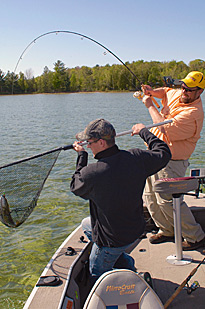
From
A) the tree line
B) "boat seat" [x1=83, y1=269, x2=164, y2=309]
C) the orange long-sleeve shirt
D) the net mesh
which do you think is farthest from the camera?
the tree line

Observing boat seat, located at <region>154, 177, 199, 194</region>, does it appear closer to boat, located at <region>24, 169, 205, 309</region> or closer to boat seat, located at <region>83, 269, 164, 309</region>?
boat, located at <region>24, 169, 205, 309</region>

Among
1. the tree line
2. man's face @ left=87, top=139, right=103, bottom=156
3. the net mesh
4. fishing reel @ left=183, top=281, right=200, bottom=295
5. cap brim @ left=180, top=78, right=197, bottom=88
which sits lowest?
fishing reel @ left=183, top=281, right=200, bottom=295

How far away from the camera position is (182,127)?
11.2 feet

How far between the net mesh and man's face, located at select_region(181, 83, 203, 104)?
140 cm

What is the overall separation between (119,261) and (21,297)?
2213 mm

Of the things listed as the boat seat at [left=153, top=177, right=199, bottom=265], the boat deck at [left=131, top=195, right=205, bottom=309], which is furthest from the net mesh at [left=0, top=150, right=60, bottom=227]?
the boat deck at [left=131, top=195, right=205, bottom=309]

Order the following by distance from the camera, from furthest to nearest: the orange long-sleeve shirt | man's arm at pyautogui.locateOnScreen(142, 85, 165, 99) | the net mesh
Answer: man's arm at pyautogui.locateOnScreen(142, 85, 165, 99) < the orange long-sleeve shirt < the net mesh

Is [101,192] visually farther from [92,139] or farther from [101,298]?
[101,298]

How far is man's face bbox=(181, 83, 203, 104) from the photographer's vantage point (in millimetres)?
3471

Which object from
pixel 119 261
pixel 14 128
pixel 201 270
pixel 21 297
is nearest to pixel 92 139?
pixel 119 261

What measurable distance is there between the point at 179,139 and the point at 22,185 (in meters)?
1.66

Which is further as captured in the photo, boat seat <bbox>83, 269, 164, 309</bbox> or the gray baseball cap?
the gray baseball cap

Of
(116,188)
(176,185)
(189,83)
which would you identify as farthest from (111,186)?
(189,83)

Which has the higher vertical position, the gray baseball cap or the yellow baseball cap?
the yellow baseball cap
